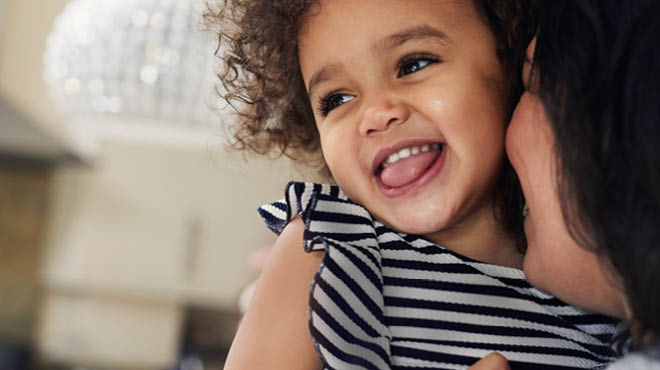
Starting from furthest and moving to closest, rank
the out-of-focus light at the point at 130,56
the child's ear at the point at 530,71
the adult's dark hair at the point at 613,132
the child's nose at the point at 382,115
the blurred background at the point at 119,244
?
the blurred background at the point at 119,244 → the out-of-focus light at the point at 130,56 → the child's nose at the point at 382,115 → the child's ear at the point at 530,71 → the adult's dark hair at the point at 613,132

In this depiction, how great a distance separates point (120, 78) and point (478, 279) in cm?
129

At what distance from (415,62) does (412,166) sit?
10 centimetres

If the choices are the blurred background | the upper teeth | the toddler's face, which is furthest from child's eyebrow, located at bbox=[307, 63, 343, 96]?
the blurred background

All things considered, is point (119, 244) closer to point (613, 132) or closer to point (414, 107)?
point (414, 107)

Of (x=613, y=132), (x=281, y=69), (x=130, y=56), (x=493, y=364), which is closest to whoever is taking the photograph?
(x=613, y=132)

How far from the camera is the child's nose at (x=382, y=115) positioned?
0.67 m

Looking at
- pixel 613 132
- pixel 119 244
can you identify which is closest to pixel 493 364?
pixel 613 132

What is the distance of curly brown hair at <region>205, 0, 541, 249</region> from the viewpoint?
2.36 feet

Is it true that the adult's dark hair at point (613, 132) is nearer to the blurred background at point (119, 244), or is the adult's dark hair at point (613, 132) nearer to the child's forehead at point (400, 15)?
the child's forehead at point (400, 15)

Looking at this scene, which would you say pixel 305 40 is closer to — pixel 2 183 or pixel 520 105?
pixel 520 105

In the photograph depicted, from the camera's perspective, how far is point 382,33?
0.69 m

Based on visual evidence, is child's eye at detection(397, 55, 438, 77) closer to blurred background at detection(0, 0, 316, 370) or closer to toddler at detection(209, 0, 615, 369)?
toddler at detection(209, 0, 615, 369)

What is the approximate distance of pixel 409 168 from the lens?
26.7 inches

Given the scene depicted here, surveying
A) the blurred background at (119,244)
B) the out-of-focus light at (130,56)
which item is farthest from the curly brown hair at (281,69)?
the blurred background at (119,244)
